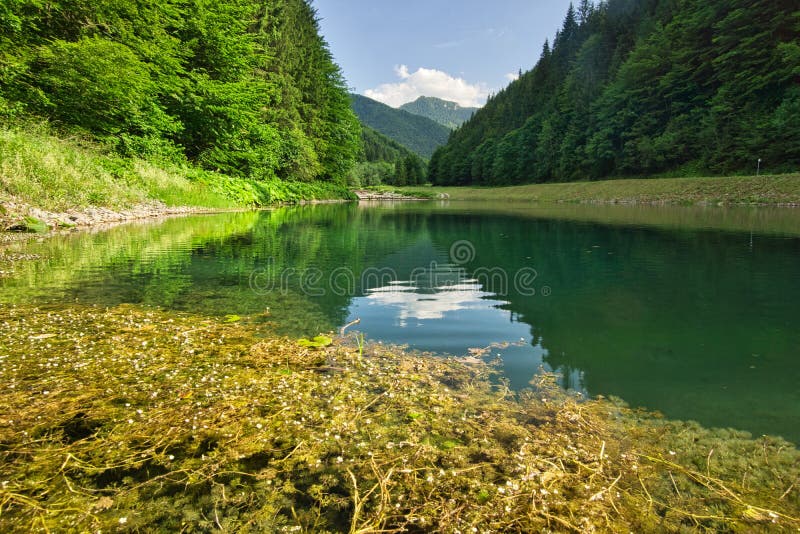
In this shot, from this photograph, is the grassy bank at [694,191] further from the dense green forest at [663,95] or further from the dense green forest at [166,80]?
the dense green forest at [166,80]

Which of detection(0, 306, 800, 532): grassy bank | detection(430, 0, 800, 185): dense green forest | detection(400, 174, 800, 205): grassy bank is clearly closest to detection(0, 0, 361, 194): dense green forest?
detection(0, 306, 800, 532): grassy bank

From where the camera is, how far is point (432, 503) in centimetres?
181

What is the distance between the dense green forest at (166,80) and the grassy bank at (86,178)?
115 cm

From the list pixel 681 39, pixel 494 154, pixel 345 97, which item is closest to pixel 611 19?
pixel 681 39

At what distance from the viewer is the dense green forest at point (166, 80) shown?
522 inches

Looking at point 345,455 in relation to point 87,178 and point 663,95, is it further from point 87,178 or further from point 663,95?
point 663,95

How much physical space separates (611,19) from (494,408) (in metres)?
77.9

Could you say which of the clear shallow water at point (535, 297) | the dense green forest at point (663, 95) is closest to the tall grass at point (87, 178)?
the clear shallow water at point (535, 297)

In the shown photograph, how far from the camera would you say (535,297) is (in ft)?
18.1

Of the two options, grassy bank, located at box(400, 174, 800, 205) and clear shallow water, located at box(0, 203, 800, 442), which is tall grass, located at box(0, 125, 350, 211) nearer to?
clear shallow water, located at box(0, 203, 800, 442)

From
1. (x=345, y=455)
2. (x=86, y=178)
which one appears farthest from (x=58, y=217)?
(x=345, y=455)

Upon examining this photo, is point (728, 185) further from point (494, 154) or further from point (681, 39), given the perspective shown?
point (494, 154)

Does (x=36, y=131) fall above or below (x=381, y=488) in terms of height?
above

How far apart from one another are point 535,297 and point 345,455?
4029 millimetres
